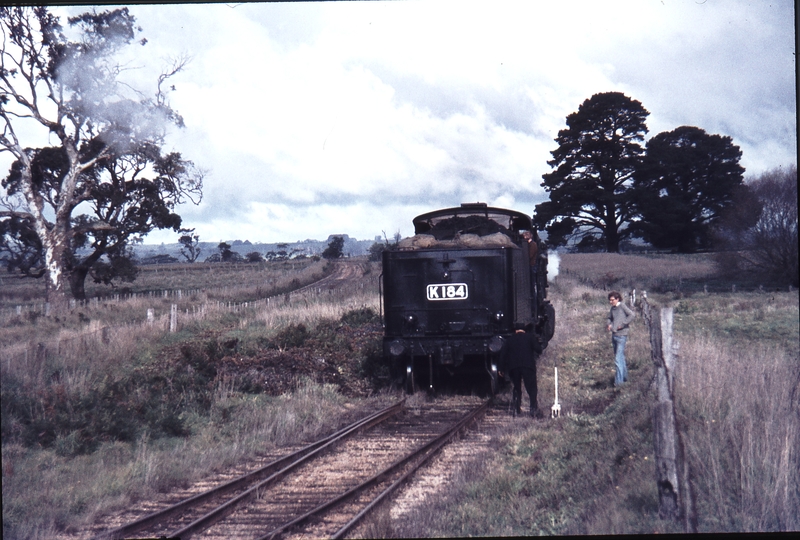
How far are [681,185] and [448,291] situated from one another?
110ft

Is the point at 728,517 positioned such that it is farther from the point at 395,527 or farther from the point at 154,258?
the point at 154,258

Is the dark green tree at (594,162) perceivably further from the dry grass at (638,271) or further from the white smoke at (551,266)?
the white smoke at (551,266)

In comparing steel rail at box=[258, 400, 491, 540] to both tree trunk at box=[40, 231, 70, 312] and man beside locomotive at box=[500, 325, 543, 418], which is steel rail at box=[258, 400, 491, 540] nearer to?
man beside locomotive at box=[500, 325, 543, 418]

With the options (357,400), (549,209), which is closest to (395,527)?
(357,400)

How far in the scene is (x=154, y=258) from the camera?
9244 cm

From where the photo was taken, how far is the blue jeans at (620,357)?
36.4 feet

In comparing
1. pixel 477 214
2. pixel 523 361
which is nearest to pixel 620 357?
pixel 523 361

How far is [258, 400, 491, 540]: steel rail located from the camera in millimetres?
5707

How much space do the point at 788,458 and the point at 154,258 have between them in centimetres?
9512

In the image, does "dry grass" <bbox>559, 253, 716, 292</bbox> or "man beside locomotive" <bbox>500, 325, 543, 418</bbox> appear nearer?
"man beside locomotive" <bbox>500, 325, 543, 418</bbox>

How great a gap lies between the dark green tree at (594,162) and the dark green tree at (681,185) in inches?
41.6

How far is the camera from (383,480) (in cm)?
726

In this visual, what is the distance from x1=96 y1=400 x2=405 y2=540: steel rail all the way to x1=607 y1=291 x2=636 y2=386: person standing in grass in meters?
4.08

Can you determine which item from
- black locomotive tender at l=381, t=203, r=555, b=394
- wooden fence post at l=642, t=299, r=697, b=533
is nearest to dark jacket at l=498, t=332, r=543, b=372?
black locomotive tender at l=381, t=203, r=555, b=394
